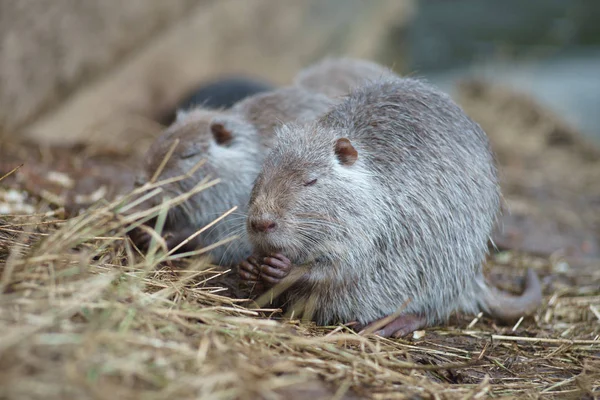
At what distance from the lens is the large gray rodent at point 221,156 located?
3.49 metres

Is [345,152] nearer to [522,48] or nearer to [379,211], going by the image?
[379,211]

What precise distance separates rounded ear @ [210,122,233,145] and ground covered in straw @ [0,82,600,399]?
0.68 m

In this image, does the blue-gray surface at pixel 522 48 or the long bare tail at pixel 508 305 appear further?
the blue-gray surface at pixel 522 48

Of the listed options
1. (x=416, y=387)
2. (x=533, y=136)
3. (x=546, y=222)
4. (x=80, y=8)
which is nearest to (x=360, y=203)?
(x=416, y=387)

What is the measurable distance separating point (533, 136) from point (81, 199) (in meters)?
6.87

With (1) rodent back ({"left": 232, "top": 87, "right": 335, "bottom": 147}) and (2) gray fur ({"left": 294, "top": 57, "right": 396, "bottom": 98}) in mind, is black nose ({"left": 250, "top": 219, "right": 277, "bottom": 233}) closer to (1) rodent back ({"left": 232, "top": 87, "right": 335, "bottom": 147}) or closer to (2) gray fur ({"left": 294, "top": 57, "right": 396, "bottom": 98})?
(1) rodent back ({"left": 232, "top": 87, "right": 335, "bottom": 147})

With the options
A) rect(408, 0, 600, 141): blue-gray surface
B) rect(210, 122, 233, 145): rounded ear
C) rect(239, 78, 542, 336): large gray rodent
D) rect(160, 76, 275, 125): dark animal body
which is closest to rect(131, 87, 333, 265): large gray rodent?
rect(210, 122, 233, 145): rounded ear

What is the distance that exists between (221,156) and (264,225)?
951 millimetres

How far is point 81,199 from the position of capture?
13.6 feet

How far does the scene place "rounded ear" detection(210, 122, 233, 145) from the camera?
358 cm

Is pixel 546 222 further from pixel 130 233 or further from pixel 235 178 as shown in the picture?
pixel 130 233

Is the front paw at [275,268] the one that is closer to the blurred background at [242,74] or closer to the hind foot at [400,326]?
the hind foot at [400,326]

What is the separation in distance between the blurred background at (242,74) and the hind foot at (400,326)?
0.88 meters

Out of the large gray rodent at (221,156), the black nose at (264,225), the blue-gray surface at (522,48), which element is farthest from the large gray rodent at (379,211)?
the blue-gray surface at (522,48)
